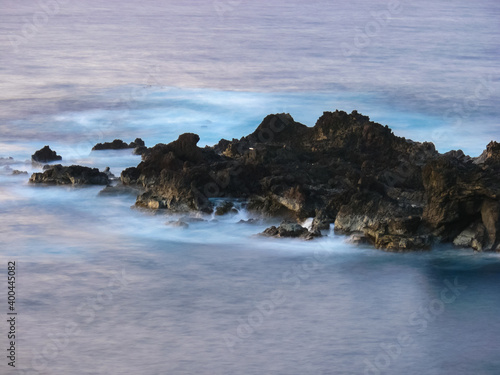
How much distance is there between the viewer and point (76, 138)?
2219cm

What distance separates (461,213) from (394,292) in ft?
5.54

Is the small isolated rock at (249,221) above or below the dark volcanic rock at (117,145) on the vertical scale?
below

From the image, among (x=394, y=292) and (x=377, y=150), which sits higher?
(x=377, y=150)

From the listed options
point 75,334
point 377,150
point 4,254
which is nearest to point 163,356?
point 75,334

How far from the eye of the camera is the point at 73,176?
16594 millimetres

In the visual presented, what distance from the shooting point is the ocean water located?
10.3 metres

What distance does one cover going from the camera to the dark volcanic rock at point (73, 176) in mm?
16594

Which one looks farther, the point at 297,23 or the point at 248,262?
the point at 297,23

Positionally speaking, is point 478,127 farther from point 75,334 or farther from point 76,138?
point 75,334

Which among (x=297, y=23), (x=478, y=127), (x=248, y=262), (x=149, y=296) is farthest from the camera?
(x=297, y=23)

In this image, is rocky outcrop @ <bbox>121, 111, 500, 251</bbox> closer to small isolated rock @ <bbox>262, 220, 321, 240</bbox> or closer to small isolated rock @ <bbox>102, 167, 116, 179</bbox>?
small isolated rock @ <bbox>262, 220, 321, 240</bbox>

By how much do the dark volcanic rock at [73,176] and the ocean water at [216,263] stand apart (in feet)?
0.57

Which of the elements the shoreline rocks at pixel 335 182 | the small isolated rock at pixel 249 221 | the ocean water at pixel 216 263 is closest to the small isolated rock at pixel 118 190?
the shoreline rocks at pixel 335 182

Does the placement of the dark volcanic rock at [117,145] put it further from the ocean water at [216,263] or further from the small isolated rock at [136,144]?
the ocean water at [216,263]
